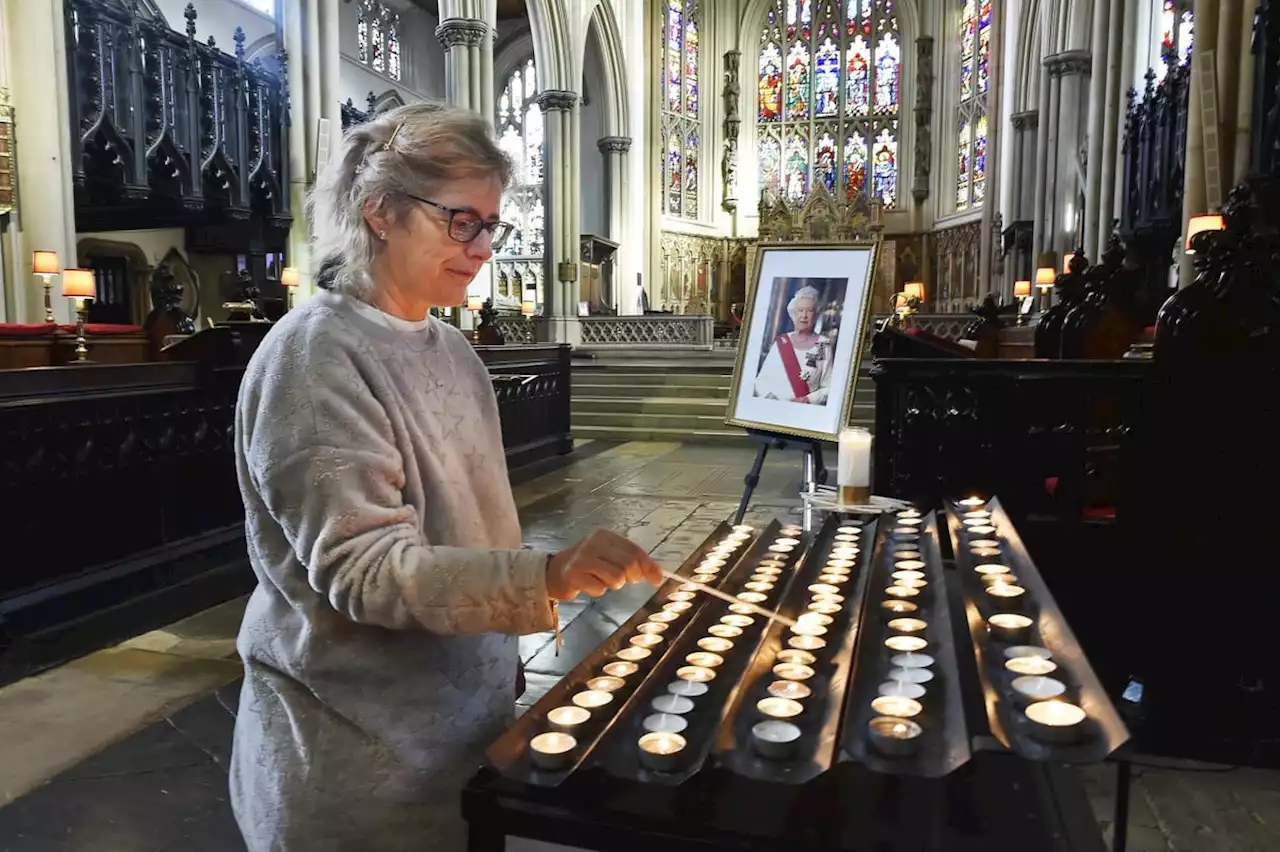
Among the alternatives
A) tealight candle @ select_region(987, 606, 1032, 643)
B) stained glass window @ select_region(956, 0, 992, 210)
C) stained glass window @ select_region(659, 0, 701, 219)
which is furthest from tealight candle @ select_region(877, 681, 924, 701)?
→ stained glass window @ select_region(659, 0, 701, 219)

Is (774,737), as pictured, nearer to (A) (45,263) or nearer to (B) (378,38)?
(A) (45,263)

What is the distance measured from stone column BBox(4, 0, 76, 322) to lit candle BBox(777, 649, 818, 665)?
946cm

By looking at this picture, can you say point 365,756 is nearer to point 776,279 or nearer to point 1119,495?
point 776,279

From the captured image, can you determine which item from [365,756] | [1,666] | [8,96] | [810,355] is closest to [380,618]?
[365,756]

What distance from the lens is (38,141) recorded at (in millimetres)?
8211

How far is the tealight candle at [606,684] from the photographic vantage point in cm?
103

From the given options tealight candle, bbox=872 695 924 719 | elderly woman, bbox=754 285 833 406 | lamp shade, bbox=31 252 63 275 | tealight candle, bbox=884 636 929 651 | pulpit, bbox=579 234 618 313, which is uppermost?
pulpit, bbox=579 234 618 313

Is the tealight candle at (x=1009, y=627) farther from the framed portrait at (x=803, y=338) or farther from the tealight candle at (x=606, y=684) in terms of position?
the framed portrait at (x=803, y=338)

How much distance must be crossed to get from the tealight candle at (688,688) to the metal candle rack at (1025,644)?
305 mm

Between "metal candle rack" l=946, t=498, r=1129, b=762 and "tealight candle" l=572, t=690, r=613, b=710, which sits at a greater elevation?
"metal candle rack" l=946, t=498, r=1129, b=762

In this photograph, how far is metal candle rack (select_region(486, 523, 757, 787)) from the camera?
0.87 meters

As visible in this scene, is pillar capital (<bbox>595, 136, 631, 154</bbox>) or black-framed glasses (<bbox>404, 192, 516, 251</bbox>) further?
pillar capital (<bbox>595, 136, 631, 154</bbox>)

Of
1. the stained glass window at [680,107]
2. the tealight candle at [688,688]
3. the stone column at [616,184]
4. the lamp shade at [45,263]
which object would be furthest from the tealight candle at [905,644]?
the stained glass window at [680,107]

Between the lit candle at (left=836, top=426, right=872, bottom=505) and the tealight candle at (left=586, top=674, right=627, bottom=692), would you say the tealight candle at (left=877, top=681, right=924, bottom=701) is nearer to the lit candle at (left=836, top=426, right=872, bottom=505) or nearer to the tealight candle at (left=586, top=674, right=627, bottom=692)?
the tealight candle at (left=586, top=674, right=627, bottom=692)
